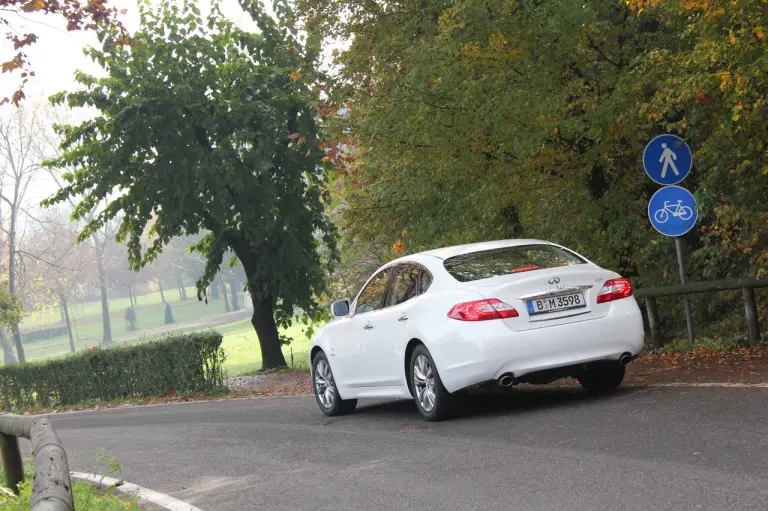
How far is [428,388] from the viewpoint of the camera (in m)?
9.87

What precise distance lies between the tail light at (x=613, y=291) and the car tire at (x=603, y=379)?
0.82 meters

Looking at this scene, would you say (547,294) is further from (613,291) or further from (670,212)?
(670,212)

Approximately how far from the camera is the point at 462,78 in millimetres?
15195

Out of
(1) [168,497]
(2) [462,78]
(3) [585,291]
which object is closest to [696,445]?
(3) [585,291]

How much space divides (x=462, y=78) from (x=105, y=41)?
13507 millimetres

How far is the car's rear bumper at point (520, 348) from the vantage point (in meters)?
9.12

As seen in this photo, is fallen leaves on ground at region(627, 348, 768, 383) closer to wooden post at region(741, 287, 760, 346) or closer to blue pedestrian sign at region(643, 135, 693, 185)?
wooden post at region(741, 287, 760, 346)

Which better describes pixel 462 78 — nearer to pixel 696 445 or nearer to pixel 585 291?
pixel 585 291

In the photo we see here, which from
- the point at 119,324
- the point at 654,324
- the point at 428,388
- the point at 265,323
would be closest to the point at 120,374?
the point at 265,323

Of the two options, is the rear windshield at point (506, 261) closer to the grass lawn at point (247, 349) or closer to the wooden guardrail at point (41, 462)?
the wooden guardrail at point (41, 462)

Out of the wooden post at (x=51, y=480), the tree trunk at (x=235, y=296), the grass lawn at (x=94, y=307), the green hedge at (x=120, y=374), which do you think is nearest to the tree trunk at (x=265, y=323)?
the green hedge at (x=120, y=374)

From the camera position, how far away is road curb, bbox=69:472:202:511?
7.32 meters

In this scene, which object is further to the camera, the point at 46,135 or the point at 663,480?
the point at 46,135

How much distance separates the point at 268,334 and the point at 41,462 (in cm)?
2546
